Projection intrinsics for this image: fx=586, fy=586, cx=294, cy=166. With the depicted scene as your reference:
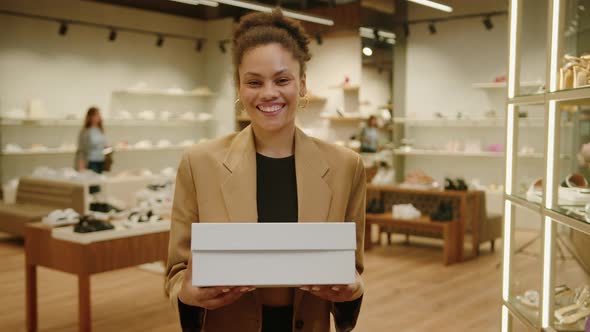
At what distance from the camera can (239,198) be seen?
136 centimetres

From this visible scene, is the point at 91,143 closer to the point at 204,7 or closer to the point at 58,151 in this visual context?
the point at 58,151

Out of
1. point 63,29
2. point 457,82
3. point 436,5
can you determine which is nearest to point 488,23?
point 436,5

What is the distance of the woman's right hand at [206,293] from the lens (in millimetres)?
1206

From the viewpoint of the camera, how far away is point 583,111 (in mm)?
5977

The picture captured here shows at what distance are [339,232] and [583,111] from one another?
5.57 m

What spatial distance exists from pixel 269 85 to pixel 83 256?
2861 millimetres

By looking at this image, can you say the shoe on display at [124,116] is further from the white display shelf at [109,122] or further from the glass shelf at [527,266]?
the glass shelf at [527,266]

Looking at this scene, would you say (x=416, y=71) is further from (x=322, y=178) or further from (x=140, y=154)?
(x=322, y=178)

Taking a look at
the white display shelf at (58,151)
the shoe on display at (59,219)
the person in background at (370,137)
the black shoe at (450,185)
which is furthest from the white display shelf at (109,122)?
the black shoe at (450,185)

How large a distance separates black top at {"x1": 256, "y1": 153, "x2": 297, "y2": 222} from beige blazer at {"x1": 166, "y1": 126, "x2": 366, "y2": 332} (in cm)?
3

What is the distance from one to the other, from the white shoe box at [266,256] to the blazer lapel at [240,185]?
128 mm

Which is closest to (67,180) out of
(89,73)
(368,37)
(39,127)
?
(39,127)

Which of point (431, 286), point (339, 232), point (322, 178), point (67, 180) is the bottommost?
point (431, 286)

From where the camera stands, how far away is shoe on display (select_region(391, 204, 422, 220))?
658 centimetres
